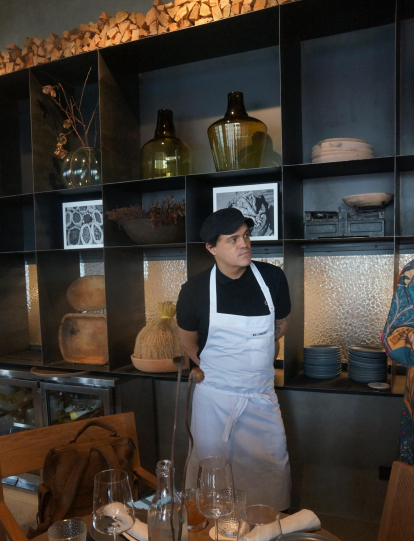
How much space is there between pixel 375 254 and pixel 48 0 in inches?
122

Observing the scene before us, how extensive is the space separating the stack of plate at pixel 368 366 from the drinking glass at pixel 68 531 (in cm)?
182

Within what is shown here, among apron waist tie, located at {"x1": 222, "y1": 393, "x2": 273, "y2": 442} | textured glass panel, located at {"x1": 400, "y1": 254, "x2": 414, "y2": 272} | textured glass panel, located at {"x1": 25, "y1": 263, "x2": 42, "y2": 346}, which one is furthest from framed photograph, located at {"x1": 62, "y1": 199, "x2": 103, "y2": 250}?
textured glass panel, located at {"x1": 400, "y1": 254, "x2": 414, "y2": 272}

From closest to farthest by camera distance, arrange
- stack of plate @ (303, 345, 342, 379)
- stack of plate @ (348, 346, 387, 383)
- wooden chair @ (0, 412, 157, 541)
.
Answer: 1. wooden chair @ (0, 412, 157, 541)
2. stack of plate @ (348, 346, 387, 383)
3. stack of plate @ (303, 345, 342, 379)

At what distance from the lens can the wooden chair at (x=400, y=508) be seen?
1.22 metres

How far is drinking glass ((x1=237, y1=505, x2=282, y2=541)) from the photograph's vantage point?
36.0 inches

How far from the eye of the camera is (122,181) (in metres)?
2.97

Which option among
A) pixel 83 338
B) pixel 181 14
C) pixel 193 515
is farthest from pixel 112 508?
pixel 181 14

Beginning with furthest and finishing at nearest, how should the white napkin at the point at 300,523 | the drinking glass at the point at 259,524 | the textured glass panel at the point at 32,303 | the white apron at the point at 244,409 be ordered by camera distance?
the textured glass panel at the point at 32,303 → the white apron at the point at 244,409 → the white napkin at the point at 300,523 → the drinking glass at the point at 259,524

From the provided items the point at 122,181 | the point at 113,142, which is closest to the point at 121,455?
the point at 122,181

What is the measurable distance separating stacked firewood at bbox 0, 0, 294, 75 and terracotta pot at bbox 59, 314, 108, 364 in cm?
177

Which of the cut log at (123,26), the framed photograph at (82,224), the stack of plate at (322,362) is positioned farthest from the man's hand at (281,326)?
the cut log at (123,26)

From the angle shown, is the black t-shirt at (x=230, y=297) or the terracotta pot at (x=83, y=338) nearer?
the black t-shirt at (x=230, y=297)

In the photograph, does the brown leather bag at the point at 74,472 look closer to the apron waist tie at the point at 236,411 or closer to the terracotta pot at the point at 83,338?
the apron waist tie at the point at 236,411

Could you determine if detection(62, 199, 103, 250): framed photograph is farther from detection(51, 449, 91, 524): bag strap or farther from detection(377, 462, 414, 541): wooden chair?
detection(377, 462, 414, 541): wooden chair
